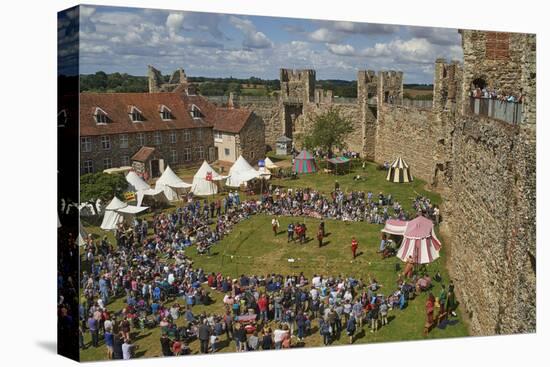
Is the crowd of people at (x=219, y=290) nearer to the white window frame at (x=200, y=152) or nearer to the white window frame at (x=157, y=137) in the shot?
the white window frame at (x=200, y=152)

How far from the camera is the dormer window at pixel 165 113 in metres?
17.0

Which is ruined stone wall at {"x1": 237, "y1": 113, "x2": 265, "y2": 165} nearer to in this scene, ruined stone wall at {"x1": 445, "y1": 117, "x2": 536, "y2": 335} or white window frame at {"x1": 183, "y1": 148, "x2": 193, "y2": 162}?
white window frame at {"x1": 183, "y1": 148, "x2": 193, "y2": 162}

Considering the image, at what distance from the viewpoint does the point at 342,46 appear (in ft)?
58.2

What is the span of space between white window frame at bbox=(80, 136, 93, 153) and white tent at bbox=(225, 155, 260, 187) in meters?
3.43

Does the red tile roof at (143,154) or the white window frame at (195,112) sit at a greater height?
the white window frame at (195,112)

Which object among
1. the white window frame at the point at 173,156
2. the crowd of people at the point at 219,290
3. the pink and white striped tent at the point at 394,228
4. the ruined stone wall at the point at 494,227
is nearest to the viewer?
the ruined stone wall at the point at 494,227

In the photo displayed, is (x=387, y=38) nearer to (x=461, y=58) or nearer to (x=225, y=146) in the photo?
(x=461, y=58)

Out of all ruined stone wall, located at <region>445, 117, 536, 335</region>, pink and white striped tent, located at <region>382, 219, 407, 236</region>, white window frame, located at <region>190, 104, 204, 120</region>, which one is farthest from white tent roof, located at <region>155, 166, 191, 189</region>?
ruined stone wall, located at <region>445, 117, 536, 335</region>

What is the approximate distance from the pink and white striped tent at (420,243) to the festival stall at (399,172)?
45.0 inches

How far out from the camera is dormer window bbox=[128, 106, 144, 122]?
54.6 feet

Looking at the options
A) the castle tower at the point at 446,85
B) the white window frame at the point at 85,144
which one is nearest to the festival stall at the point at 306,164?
the castle tower at the point at 446,85

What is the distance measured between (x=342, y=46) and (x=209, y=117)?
359 cm

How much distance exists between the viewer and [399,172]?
19.1 metres

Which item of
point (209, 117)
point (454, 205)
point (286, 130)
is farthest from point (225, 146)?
point (454, 205)
